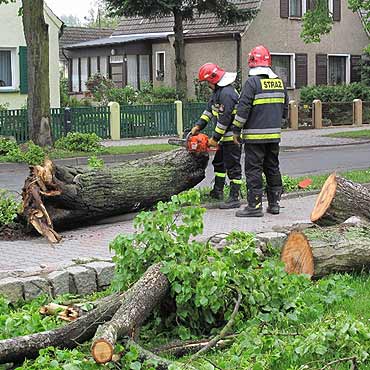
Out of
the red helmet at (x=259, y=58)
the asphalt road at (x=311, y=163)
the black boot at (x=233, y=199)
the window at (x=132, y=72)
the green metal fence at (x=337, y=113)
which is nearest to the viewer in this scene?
the red helmet at (x=259, y=58)

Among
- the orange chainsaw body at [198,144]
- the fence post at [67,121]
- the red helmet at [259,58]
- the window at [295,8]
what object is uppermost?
the window at [295,8]

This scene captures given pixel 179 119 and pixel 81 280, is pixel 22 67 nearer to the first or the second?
pixel 179 119

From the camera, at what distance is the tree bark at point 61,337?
5.30m

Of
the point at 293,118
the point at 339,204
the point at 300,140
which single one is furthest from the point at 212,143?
the point at 293,118

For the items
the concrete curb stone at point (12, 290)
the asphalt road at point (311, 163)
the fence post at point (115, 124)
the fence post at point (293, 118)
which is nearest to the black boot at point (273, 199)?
the asphalt road at point (311, 163)

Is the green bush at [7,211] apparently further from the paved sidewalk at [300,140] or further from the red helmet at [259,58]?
the paved sidewalk at [300,140]

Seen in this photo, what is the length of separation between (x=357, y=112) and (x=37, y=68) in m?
18.0

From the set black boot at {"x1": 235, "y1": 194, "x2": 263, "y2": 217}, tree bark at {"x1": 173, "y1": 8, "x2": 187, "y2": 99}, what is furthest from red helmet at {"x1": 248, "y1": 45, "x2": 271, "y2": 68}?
tree bark at {"x1": 173, "y1": 8, "x2": 187, "y2": 99}

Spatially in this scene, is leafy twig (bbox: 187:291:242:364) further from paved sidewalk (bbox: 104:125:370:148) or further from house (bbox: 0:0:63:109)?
house (bbox: 0:0:63:109)

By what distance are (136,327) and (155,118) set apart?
893 inches

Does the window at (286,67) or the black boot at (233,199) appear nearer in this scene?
the black boot at (233,199)

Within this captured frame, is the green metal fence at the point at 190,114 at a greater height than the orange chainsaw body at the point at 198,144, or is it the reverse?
the green metal fence at the point at 190,114

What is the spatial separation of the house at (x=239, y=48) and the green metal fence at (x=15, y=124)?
15.3 metres

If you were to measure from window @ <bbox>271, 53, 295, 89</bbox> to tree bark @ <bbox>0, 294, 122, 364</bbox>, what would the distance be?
1362 inches
